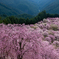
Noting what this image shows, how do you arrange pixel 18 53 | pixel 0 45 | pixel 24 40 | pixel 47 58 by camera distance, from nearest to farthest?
pixel 0 45 → pixel 18 53 → pixel 24 40 → pixel 47 58

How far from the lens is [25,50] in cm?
613

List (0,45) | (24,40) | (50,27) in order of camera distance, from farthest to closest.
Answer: (50,27) → (24,40) → (0,45)

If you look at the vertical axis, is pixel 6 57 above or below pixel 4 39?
below

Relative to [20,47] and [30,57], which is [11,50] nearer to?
[20,47]

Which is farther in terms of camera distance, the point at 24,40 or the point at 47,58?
the point at 47,58

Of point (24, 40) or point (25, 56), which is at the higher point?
point (24, 40)

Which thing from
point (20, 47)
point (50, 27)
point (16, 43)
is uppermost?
point (50, 27)

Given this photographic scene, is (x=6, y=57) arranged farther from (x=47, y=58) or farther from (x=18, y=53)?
(x=47, y=58)

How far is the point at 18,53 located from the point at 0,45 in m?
1.66

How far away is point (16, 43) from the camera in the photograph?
6289 mm

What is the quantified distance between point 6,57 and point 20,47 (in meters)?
1.49

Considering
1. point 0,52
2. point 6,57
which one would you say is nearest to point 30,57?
point 6,57

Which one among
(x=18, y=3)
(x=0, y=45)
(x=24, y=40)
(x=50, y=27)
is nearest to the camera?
(x=0, y=45)

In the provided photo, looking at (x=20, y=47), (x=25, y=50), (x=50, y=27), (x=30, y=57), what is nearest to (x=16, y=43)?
(x=20, y=47)
